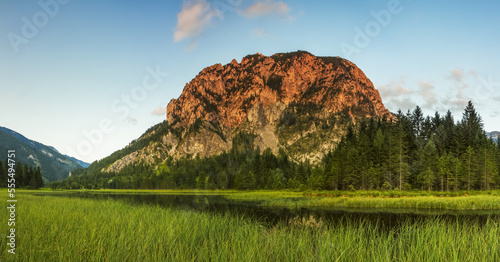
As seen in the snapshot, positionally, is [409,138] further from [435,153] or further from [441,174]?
[441,174]

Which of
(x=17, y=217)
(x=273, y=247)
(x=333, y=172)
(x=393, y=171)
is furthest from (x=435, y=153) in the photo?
(x=17, y=217)

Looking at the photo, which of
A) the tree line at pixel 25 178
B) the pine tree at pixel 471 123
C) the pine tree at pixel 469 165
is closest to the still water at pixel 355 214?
the pine tree at pixel 469 165

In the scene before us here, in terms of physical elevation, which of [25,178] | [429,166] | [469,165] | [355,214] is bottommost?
[25,178]

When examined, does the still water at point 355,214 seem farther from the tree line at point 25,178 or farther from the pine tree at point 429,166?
the tree line at point 25,178

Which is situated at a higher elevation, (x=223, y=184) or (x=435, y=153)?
(x=435, y=153)

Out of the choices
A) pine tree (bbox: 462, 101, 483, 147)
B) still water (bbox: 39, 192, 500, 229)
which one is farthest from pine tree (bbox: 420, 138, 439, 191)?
still water (bbox: 39, 192, 500, 229)

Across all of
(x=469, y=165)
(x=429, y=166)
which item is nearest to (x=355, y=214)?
(x=429, y=166)

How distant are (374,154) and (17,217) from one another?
68.7m

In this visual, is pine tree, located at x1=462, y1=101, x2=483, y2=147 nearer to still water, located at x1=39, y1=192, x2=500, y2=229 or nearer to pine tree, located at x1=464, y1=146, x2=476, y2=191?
pine tree, located at x1=464, y1=146, x2=476, y2=191

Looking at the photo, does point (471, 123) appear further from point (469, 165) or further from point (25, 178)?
point (25, 178)

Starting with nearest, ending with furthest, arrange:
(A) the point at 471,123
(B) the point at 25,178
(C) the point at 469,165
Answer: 1. (C) the point at 469,165
2. (A) the point at 471,123
3. (B) the point at 25,178

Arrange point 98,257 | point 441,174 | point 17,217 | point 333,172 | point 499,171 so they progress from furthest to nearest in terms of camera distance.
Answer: point 333,172 → point 499,171 → point 441,174 → point 17,217 → point 98,257

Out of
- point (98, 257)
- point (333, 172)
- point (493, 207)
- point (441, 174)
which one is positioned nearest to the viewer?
point (98, 257)

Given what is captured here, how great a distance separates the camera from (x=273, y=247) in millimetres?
9078
